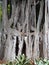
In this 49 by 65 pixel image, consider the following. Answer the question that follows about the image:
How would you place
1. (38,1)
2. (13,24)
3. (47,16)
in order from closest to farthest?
(47,16) → (38,1) → (13,24)

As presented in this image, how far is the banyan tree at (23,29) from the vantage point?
5.54 metres

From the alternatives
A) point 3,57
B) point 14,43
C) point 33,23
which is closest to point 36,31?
point 33,23

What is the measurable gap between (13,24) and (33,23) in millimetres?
481

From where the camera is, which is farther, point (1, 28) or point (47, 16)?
point (1, 28)

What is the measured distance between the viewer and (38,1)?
17.9 ft

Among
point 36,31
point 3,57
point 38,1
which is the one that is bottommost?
point 3,57

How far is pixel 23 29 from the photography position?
5.64 m

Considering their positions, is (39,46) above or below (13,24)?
below

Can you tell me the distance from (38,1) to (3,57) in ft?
5.02

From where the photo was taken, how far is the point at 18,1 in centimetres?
569

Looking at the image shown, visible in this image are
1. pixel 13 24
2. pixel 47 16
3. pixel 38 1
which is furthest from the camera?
pixel 13 24

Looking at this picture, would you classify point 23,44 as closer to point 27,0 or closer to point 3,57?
point 3,57

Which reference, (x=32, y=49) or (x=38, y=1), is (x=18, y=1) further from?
(x=32, y=49)

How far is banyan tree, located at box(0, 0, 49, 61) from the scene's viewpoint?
218 inches
